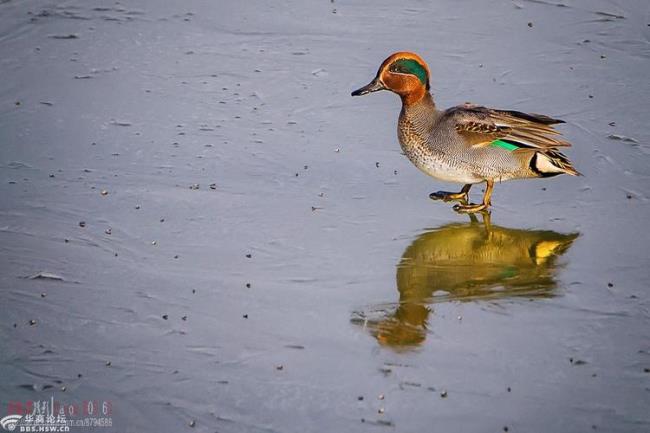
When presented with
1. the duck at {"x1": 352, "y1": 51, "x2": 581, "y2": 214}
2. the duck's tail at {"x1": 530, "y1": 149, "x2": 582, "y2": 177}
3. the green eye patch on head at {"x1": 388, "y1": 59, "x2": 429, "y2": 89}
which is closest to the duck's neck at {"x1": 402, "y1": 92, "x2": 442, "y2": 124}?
the duck at {"x1": 352, "y1": 51, "x2": 581, "y2": 214}

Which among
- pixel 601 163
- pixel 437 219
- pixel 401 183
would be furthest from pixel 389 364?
pixel 601 163

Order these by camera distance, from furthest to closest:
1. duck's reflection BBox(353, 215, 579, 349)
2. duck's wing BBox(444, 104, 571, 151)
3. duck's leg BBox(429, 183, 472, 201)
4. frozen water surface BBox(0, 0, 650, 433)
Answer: duck's leg BBox(429, 183, 472, 201), duck's wing BBox(444, 104, 571, 151), duck's reflection BBox(353, 215, 579, 349), frozen water surface BBox(0, 0, 650, 433)

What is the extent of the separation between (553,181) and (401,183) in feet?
3.57

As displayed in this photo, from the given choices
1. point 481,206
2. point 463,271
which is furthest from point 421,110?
point 463,271

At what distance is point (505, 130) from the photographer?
7.14 metres

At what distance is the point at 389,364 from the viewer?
5.14 metres

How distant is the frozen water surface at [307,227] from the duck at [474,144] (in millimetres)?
206

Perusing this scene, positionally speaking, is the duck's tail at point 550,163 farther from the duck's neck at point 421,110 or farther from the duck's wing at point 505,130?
the duck's neck at point 421,110

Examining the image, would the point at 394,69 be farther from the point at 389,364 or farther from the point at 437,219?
the point at 389,364

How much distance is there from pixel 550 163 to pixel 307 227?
1752 millimetres

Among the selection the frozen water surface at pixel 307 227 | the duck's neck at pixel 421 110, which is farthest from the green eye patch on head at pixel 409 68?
the frozen water surface at pixel 307 227

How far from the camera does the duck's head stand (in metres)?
7.30

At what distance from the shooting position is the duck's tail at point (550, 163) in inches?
280

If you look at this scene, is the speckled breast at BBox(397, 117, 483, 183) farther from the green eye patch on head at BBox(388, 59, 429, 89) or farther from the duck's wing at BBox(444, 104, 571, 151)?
the green eye patch on head at BBox(388, 59, 429, 89)
